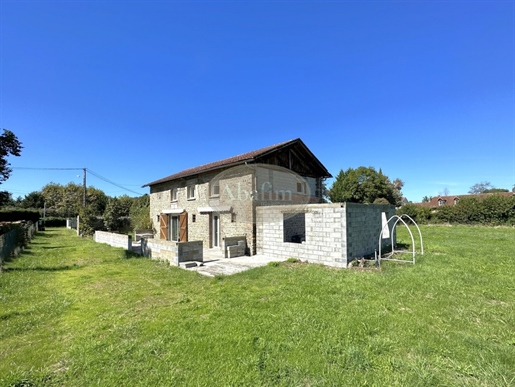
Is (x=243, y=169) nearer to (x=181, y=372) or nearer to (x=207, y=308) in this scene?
(x=207, y=308)

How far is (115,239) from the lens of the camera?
1496cm

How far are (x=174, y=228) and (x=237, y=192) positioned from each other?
7620 millimetres

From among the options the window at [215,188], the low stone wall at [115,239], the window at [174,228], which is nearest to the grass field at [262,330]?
the low stone wall at [115,239]

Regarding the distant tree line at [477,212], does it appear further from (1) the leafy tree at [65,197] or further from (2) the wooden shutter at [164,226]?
(1) the leafy tree at [65,197]

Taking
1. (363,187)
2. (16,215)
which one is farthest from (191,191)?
(363,187)

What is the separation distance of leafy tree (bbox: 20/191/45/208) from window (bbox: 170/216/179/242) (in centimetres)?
4145

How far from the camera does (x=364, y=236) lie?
→ 10055mm

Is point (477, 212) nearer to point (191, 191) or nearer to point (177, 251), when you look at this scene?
point (191, 191)

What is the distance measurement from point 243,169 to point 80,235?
59.2 feet

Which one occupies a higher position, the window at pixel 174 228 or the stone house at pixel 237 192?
the stone house at pixel 237 192

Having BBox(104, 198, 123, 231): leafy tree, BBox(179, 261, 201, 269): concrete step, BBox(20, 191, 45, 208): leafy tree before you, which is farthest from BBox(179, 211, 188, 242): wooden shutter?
BBox(20, 191, 45, 208): leafy tree

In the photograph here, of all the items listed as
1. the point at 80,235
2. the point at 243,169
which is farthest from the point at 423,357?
the point at 80,235

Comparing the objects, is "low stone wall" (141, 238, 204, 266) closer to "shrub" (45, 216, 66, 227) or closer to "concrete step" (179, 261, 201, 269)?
"concrete step" (179, 261, 201, 269)

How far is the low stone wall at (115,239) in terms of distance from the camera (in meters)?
13.4
